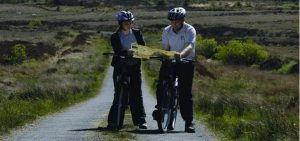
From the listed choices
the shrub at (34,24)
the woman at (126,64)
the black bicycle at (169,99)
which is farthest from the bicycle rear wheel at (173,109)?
the shrub at (34,24)

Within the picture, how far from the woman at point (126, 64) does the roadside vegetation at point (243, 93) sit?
1.64 metres

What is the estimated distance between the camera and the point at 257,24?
164125 millimetres

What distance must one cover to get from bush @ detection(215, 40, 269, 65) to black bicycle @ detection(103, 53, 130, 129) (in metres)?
80.9

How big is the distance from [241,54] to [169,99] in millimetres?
83462

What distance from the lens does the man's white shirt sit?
475 inches

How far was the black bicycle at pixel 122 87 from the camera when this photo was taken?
40.5ft

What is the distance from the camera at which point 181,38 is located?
39.7 ft

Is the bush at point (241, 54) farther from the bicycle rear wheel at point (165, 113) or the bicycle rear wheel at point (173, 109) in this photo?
the bicycle rear wheel at point (165, 113)

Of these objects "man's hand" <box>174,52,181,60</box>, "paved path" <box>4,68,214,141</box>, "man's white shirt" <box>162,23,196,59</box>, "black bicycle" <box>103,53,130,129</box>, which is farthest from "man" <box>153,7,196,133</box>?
"black bicycle" <box>103,53,130,129</box>

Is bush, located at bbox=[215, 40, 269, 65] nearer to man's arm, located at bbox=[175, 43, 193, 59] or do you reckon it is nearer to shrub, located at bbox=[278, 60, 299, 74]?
shrub, located at bbox=[278, 60, 299, 74]

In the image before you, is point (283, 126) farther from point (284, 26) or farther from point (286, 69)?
point (284, 26)

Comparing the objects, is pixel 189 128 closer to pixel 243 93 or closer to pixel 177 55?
pixel 177 55

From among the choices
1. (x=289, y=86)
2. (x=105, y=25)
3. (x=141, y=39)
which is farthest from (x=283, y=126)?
(x=105, y=25)

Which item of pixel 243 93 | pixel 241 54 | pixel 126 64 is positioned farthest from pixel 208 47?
pixel 126 64
